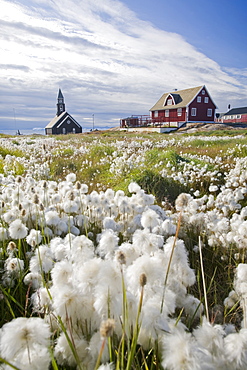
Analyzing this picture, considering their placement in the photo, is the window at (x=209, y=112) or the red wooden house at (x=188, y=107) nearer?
the red wooden house at (x=188, y=107)


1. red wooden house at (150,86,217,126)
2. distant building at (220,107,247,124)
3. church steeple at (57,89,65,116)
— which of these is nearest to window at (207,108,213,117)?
red wooden house at (150,86,217,126)

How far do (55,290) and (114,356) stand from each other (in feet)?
1.68

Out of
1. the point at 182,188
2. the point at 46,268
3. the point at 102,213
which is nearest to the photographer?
the point at 46,268

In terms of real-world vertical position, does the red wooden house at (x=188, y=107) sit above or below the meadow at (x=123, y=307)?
above

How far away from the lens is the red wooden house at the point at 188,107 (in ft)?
183

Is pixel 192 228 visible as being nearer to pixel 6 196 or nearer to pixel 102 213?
pixel 102 213

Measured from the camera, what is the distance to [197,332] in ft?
4.55

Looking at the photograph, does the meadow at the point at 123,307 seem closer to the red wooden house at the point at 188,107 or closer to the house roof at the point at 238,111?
the red wooden house at the point at 188,107

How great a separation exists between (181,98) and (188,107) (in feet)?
17.3

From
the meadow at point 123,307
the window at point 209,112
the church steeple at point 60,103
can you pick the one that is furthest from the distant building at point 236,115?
the meadow at point 123,307

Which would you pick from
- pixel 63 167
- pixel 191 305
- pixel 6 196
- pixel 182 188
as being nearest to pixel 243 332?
pixel 191 305

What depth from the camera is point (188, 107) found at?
55031 mm

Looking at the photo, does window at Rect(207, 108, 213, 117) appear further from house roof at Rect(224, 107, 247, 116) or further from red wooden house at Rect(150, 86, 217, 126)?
house roof at Rect(224, 107, 247, 116)

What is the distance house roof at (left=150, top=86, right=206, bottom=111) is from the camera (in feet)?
184
